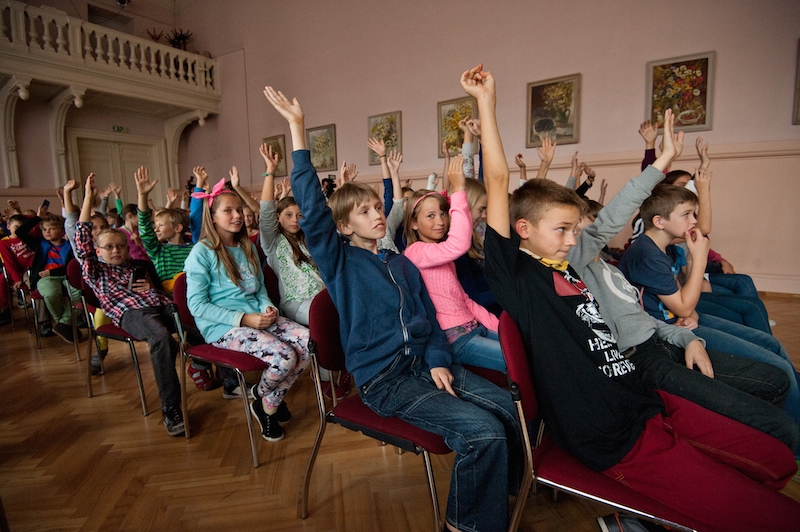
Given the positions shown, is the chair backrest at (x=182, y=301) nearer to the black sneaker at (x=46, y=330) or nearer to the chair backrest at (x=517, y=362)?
the chair backrest at (x=517, y=362)

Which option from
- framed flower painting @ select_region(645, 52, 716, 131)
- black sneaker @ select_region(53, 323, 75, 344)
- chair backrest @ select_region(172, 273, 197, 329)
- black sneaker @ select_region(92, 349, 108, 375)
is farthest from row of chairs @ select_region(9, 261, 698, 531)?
framed flower painting @ select_region(645, 52, 716, 131)

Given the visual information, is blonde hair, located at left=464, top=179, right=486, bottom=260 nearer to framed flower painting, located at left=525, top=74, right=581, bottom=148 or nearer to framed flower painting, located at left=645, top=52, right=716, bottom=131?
framed flower painting, located at left=645, top=52, right=716, bottom=131

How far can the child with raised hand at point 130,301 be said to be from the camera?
2.21 metres

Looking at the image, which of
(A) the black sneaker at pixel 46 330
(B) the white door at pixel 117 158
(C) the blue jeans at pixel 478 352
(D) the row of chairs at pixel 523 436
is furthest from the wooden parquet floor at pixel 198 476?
(B) the white door at pixel 117 158

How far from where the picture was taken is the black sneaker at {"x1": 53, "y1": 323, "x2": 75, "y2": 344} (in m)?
3.74

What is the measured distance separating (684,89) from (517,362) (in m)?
5.32

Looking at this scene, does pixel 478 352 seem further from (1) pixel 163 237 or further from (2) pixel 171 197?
(2) pixel 171 197

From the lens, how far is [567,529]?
1.47 m

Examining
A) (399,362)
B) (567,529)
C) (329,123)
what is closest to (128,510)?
(399,362)

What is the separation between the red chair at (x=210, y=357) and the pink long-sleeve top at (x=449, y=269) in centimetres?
86

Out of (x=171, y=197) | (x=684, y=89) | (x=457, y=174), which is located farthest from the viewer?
(x=684, y=89)

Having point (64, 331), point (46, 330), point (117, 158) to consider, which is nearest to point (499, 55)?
point (64, 331)

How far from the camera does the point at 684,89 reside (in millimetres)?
4863

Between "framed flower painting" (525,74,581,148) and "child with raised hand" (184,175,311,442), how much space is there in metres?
4.69
